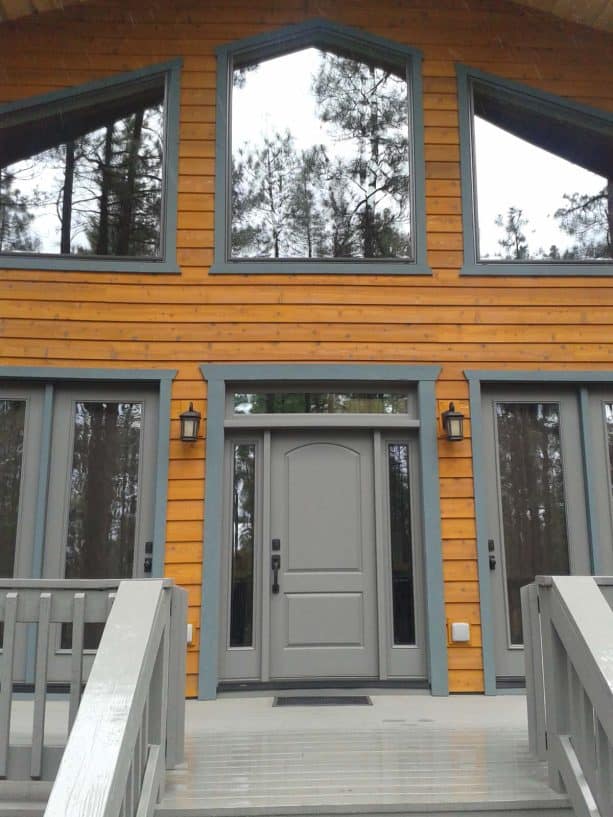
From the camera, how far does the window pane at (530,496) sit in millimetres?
4781

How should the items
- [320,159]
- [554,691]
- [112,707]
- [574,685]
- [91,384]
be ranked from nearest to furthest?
[112,707]
[574,685]
[554,691]
[91,384]
[320,159]

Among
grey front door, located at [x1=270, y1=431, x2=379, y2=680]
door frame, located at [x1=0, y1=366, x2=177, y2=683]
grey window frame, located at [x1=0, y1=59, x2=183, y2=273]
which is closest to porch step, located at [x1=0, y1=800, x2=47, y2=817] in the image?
door frame, located at [x1=0, y1=366, x2=177, y2=683]

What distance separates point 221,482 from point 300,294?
4.48 feet

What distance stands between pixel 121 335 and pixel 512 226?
9.22 feet

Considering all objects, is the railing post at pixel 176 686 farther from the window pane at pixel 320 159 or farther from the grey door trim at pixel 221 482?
the window pane at pixel 320 159

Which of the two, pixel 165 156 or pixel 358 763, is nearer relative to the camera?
pixel 358 763

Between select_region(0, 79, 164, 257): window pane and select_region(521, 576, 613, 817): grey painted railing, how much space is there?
3.53 m

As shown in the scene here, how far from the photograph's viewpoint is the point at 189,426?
15.6 feet

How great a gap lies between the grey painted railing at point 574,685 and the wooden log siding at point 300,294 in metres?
1.74

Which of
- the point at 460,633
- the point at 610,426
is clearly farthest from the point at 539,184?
the point at 460,633

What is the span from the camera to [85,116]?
207 inches

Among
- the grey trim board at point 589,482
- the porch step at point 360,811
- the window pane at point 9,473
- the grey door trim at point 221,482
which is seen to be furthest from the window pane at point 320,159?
the porch step at point 360,811

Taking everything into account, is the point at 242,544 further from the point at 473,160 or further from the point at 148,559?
the point at 473,160

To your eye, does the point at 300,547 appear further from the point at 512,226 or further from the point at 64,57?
the point at 64,57
